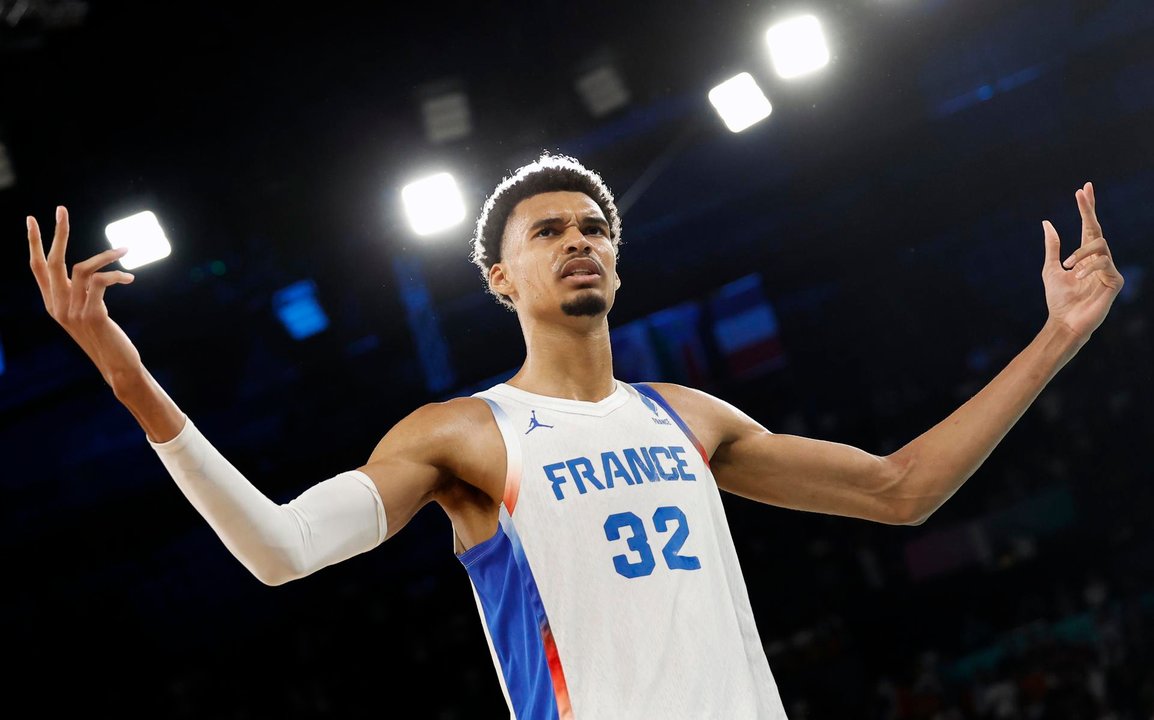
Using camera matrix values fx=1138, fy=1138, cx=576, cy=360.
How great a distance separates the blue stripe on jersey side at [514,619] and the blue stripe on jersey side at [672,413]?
496mm

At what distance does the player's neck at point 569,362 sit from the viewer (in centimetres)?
245

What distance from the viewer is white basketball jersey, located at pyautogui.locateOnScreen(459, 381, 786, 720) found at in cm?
197

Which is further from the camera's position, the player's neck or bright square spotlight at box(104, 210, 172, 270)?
bright square spotlight at box(104, 210, 172, 270)

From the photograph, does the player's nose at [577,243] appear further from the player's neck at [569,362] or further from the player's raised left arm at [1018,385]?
the player's raised left arm at [1018,385]

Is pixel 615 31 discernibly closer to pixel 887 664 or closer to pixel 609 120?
pixel 609 120

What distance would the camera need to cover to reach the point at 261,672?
8.15 meters

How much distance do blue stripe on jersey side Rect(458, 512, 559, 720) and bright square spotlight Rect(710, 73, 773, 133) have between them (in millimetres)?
3878

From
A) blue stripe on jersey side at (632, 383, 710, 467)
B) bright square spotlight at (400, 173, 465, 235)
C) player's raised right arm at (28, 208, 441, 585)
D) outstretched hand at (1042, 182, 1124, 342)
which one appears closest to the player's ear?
blue stripe on jersey side at (632, 383, 710, 467)

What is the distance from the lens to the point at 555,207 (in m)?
2.67

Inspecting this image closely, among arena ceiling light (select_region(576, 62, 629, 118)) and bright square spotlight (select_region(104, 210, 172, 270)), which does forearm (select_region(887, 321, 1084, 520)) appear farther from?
bright square spotlight (select_region(104, 210, 172, 270))

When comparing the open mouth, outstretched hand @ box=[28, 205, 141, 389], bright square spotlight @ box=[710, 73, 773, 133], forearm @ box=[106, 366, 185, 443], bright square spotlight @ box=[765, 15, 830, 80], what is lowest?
forearm @ box=[106, 366, 185, 443]

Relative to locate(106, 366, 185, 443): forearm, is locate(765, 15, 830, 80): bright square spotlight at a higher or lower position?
higher

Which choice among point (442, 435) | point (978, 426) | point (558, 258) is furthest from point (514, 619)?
point (978, 426)

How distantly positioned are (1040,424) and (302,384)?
18.2 ft
